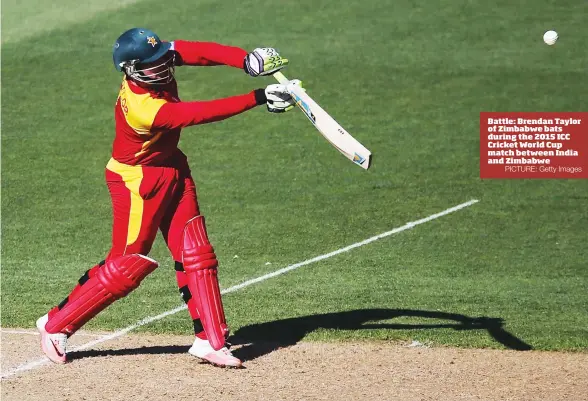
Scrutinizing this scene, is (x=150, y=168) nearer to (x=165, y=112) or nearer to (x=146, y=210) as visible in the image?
(x=146, y=210)

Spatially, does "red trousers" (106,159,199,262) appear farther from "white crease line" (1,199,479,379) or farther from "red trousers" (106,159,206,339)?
"white crease line" (1,199,479,379)

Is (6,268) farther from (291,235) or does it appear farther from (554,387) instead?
(554,387)

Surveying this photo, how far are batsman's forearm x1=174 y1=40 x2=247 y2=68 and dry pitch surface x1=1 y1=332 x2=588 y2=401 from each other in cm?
215

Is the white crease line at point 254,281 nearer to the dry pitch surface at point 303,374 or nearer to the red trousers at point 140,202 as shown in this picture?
the dry pitch surface at point 303,374

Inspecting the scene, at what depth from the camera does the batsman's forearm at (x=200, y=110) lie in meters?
7.12

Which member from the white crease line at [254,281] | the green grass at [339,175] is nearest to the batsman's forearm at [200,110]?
the white crease line at [254,281]

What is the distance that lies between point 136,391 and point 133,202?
53.1 inches

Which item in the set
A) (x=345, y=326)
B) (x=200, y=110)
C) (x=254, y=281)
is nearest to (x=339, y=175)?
(x=254, y=281)

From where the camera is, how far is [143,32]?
741cm

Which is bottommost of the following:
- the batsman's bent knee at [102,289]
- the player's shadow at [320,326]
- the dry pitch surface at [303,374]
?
the dry pitch surface at [303,374]

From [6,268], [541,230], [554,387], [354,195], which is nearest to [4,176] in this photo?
[6,268]

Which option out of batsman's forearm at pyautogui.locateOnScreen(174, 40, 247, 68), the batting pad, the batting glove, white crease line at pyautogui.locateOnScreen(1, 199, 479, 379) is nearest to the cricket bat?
the batting glove

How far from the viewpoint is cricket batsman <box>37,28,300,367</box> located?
291 inches

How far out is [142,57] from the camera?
7.32 metres
